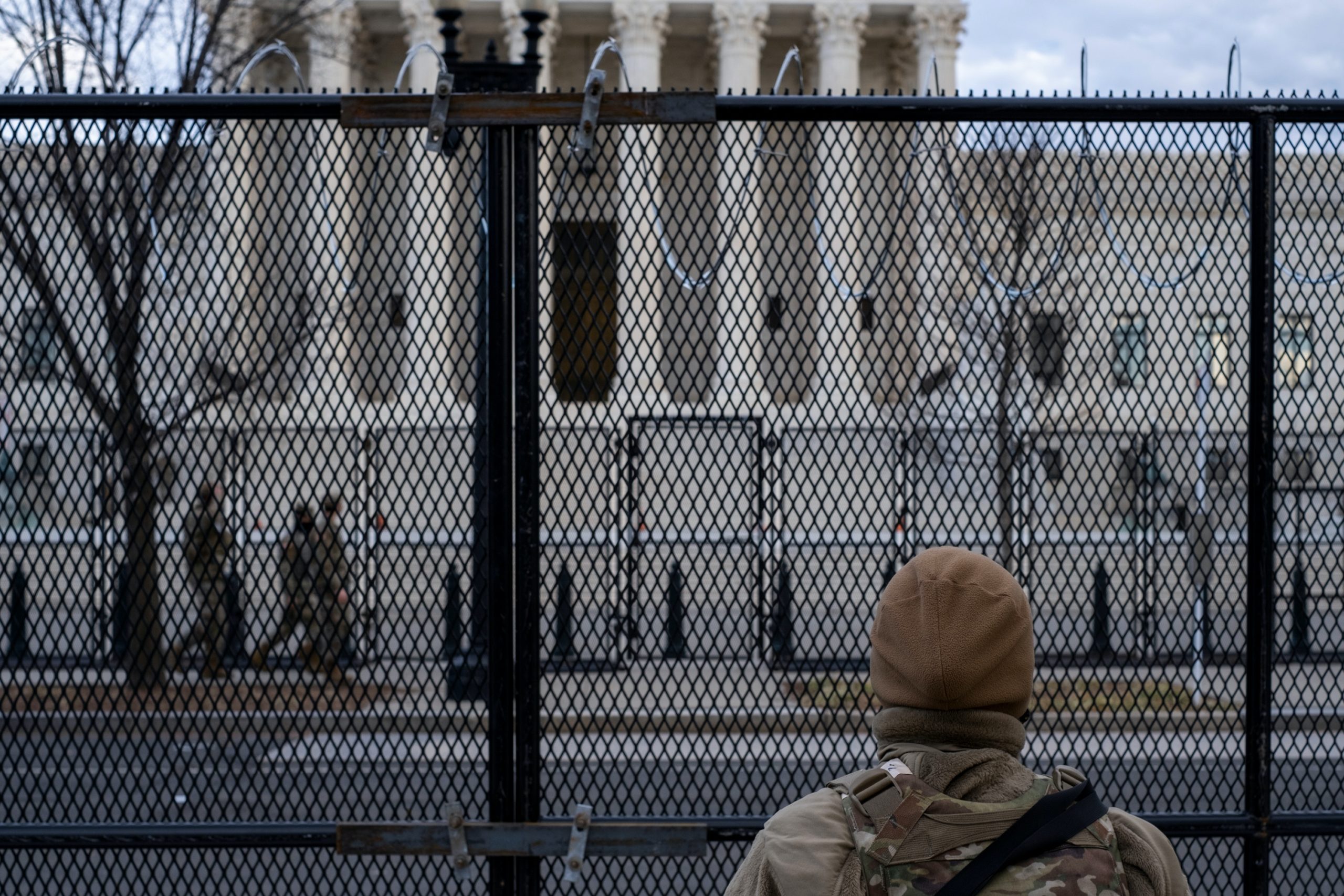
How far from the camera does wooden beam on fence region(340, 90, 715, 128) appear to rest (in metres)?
3.32

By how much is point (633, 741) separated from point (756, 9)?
136 feet

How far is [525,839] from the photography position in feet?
10.8

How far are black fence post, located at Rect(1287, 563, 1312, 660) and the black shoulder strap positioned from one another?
1.93 meters

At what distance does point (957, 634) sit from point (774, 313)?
2.00 meters

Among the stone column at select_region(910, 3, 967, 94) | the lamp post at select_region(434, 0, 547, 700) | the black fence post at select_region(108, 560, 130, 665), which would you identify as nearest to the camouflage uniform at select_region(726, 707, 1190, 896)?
the lamp post at select_region(434, 0, 547, 700)

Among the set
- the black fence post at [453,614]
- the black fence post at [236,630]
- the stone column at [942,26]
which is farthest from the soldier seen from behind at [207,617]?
the stone column at [942,26]

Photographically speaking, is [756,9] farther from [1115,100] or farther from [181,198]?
[1115,100]

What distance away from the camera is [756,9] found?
42594mm

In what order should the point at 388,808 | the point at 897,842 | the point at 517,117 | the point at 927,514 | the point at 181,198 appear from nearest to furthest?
the point at 897,842 < the point at 517,117 < the point at 927,514 < the point at 388,808 < the point at 181,198

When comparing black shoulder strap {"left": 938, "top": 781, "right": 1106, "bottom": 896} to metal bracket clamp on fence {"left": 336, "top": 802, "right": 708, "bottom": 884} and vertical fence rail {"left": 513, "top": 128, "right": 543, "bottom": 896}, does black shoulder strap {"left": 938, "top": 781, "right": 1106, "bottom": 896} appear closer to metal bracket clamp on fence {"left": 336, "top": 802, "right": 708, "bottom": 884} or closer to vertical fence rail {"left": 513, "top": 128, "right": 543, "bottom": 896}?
metal bracket clamp on fence {"left": 336, "top": 802, "right": 708, "bottom": 884}

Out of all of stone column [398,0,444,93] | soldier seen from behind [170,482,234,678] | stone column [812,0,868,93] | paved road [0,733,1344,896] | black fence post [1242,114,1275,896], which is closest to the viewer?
black fence post [1242,114,1275,896]

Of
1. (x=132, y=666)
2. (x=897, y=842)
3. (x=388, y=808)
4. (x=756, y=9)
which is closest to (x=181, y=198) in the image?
(x=388, y=808)

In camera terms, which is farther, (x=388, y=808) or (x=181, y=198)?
(x=181, y=198)

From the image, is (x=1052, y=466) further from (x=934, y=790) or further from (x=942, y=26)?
(x=942, y=26)
